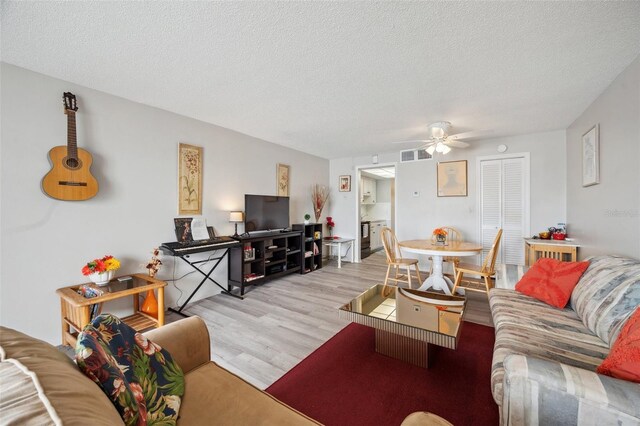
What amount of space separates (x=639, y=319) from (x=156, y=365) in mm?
2189

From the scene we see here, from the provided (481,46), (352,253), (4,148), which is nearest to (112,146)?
(4,148)

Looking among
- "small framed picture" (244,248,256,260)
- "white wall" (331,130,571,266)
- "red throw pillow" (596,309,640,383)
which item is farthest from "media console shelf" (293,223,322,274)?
"red throw pillow" (596,309,640,383)

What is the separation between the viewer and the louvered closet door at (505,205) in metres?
4.19

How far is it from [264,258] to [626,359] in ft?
12.0

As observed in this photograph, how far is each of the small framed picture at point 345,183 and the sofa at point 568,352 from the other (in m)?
3.86

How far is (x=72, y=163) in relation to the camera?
2326 mm

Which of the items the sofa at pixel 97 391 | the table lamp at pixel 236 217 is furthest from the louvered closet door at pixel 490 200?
the sofa at pixel 97 391

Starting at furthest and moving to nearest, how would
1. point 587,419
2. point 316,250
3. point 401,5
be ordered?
point 316,250, point 401,5, point 587,419

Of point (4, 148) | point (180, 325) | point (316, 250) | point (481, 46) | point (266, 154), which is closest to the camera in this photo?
point (180, 325)

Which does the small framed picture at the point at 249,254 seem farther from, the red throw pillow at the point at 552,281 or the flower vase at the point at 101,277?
the red throw pillow at the point at 552,281

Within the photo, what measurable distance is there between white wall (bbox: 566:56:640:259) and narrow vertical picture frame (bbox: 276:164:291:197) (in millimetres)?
4153

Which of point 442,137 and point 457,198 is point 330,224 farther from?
point 442,137

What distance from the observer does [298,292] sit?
368 cm

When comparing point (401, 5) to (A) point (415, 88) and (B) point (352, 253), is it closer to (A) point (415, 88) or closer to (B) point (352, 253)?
(A) point (415, 88)
